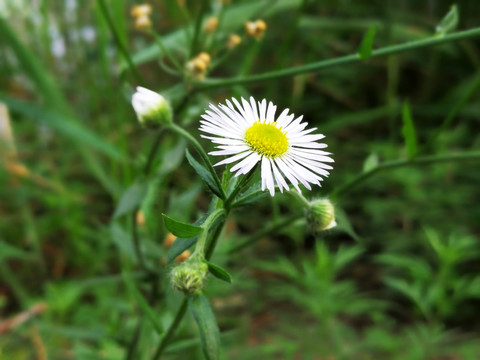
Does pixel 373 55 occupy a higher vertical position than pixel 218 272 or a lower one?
higher

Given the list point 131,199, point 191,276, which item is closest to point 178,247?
point 191,276

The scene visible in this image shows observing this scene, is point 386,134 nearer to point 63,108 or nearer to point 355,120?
point 355,120

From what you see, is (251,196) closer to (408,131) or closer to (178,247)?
(178,247)

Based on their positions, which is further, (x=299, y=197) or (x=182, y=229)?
(x=299, y=197)

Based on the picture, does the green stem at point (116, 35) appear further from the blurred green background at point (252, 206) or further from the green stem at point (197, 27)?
the green stem at point (197, 27)

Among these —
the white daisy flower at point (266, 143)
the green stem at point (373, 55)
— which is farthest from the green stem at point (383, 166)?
the white daisy flower at point (266, 143)

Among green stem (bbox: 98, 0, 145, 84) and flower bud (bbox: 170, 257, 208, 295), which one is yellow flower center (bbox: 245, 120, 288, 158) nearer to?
flower bud (bbox: 170, 257, 208, 295)
